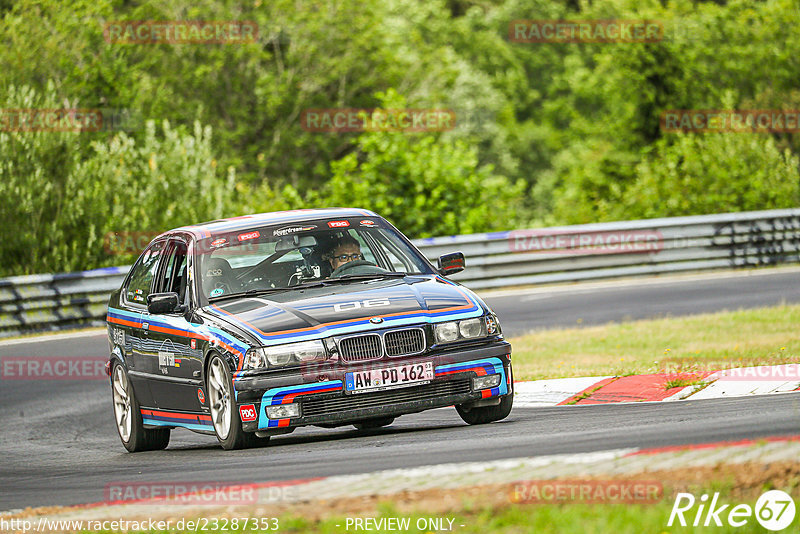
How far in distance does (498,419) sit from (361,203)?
15.5 metres

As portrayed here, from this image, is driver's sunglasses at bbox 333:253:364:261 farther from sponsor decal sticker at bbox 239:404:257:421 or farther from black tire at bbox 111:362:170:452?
black tire at bbox 111:362:170:452

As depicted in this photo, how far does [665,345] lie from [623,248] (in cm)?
813

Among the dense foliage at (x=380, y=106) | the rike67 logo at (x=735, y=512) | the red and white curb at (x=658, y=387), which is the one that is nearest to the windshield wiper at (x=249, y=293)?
the red and white curb at (x=658, y=387)

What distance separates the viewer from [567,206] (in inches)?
1892

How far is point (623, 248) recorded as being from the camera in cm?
2123

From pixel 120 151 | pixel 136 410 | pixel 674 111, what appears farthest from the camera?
pixel 674 111

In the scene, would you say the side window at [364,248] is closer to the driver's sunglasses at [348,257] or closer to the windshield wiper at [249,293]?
the driver's sunglasses at [348,257]

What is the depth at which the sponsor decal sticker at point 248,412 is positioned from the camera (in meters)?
8.14

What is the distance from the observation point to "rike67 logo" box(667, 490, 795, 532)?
4.65 meters

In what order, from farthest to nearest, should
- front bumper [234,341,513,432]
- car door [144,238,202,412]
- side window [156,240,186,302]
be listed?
side window [156,240,186,302] → car door [144,238,202,412] → front bumper [234,341,513,432]

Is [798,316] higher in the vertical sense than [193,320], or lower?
lower

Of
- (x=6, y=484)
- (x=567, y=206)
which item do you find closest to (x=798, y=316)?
(x=6, y=484)

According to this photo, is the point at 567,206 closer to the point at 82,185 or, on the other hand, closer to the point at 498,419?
the point at 82,185

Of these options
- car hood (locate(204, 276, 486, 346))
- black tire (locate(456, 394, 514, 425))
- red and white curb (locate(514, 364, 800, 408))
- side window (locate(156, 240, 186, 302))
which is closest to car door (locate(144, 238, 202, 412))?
side window (locate(156, 240, 186, 302))
